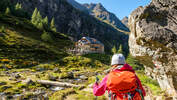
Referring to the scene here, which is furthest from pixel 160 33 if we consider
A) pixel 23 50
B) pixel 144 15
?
pixel 23 50

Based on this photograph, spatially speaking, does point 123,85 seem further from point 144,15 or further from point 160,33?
point 144,15

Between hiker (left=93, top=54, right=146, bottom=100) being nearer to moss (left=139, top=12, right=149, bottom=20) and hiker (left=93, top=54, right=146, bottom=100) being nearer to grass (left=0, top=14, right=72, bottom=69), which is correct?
moss (left=139, top=12, right=149, bottom=20)

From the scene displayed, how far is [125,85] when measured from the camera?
151 inches

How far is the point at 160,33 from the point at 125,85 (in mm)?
4411

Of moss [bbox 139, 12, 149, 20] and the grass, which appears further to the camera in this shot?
the grass

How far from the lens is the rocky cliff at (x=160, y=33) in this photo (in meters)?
6.52

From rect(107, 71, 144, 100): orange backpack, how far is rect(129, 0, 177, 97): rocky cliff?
3.83 m

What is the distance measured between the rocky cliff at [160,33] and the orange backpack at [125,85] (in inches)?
151

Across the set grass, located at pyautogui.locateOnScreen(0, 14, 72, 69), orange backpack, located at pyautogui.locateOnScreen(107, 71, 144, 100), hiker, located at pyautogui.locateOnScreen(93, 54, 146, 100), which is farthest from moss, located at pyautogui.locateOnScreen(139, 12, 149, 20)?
grass, located at pyautogui.locateOnScreen(0, 14, 72, 69)

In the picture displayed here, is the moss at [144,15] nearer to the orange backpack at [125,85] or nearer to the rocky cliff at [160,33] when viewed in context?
the rocky cliff at [160,33]

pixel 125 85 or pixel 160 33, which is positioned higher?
pixel 160 33

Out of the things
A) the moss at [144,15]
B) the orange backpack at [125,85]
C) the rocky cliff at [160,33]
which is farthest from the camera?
the moss at [144,15]

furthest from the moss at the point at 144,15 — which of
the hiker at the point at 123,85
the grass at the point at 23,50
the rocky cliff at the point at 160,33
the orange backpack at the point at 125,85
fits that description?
the grass at the point at 23,50

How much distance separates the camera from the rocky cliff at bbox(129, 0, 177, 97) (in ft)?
21.4
